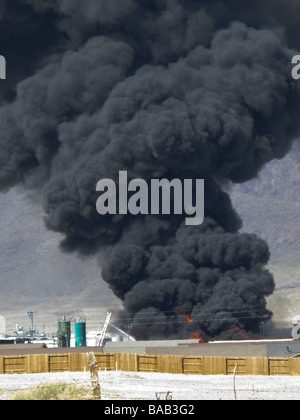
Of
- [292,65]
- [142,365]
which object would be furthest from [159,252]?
[142,365]

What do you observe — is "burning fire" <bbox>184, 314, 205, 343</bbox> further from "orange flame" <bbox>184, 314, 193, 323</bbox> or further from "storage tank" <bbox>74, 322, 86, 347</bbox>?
"storage tank" <bbox>74, 322, 86, 347</bbox>

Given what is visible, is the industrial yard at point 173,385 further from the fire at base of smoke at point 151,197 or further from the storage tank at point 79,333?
the storage tank at point 79,333

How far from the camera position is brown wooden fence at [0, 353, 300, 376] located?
168 feet

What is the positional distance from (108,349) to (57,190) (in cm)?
1999

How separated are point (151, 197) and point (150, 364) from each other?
43055 mm

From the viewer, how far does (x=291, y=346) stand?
73188 millimetres

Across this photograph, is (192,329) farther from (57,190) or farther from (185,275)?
(57,190)

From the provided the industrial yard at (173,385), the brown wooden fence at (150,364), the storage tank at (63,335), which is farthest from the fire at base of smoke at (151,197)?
the industrial yard at (173,385)

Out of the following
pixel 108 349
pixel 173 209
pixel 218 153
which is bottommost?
pixel 108 349

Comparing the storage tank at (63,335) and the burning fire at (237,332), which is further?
the storage tank at (63,335)

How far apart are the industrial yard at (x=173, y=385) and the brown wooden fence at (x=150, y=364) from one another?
1201 millimetres

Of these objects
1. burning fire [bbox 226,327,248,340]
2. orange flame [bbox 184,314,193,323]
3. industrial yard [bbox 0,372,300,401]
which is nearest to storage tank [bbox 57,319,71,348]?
orange flame [bbox 184,314,193,323]

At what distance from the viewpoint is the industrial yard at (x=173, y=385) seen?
133 feet

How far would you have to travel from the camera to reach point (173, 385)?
45.2 meters
